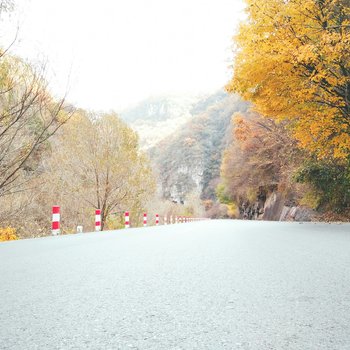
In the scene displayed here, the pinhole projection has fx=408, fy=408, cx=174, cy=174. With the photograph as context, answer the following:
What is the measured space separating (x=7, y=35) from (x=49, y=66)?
2.69 feet

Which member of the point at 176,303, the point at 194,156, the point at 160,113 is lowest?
the point at 176,303

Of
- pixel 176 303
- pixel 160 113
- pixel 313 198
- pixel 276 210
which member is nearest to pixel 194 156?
pixel 160 113

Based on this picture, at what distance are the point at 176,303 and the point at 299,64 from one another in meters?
11.1

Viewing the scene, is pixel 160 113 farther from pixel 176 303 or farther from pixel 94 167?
pixel 176 303

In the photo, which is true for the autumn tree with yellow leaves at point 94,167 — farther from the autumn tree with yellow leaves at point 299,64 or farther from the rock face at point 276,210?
the rock face at point 276,210

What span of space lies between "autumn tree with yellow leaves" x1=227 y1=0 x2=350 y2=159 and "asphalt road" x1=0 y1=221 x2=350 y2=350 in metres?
7.66

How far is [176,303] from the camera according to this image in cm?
296

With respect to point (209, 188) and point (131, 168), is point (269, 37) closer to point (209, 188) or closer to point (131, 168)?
point (131, 168)

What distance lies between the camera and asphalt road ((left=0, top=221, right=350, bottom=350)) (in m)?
2.14

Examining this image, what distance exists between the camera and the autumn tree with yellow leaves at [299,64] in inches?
453

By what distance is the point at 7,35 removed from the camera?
6.86m

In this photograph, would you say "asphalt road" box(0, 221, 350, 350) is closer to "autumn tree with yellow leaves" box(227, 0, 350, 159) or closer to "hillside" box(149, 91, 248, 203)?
"autumn tree with yellow leaves" box(227, 0, 350, 159)

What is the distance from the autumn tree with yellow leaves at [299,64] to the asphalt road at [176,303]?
7.66 metres

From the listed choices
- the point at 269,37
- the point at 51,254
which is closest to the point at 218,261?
the point at 51,254
